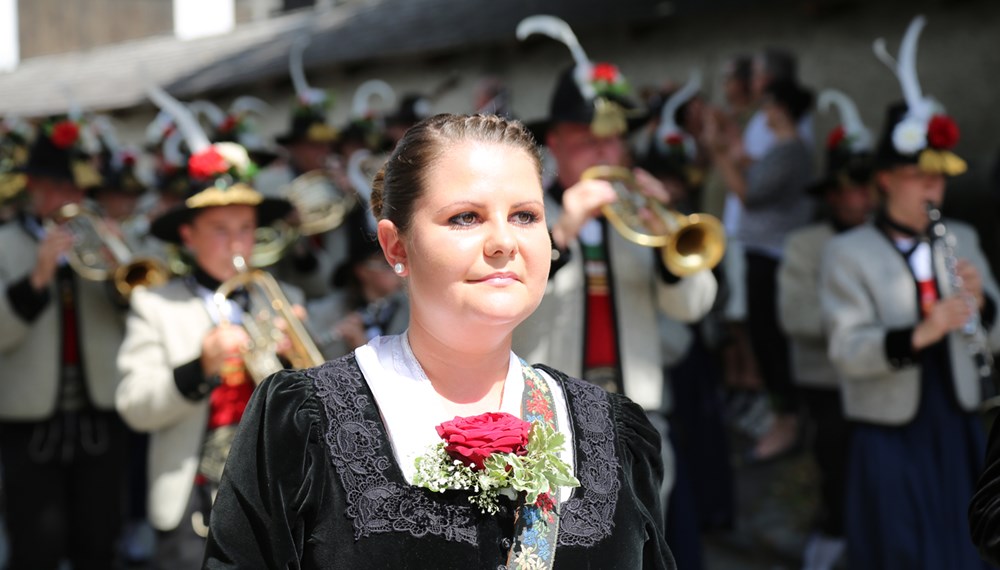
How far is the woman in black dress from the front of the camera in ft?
7.93

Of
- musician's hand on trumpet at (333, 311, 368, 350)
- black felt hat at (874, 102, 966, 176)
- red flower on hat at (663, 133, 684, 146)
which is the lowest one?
musician's hand on trumpet at (333, 311, 368, 350)

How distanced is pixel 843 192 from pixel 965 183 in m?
0.94

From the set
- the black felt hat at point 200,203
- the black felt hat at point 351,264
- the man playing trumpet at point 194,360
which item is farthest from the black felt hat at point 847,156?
the man playing trumpet at point 194,360

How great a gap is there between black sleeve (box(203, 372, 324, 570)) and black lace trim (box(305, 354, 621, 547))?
0.04 metres

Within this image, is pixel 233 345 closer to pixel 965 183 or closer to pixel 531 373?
pixel 531 373

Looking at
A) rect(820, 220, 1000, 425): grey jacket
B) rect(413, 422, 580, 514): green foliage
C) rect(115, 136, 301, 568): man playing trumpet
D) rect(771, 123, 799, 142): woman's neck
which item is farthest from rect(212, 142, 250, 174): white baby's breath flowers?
rect(771, 123, 799, 142): woman's neck

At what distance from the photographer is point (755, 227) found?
25.9 feet

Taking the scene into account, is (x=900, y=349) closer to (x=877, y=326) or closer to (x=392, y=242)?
(x=877, y=326)

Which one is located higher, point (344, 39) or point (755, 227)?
point (344, 39)

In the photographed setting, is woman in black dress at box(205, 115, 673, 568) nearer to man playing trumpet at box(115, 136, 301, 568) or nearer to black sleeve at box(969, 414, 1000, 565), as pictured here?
black sleeve at box(969, 414, 1000, 565)

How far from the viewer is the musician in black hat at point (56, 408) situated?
6.46 m

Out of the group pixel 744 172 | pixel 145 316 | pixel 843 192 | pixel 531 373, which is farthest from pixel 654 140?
pixel 531 373

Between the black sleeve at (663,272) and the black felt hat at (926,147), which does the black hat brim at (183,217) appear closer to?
the black sleeve at (663,272)

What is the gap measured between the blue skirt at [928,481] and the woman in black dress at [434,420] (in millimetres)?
2989
